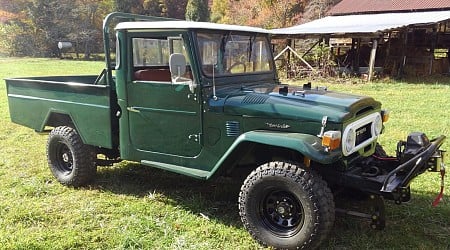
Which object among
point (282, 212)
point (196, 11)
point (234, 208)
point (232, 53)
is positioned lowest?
point (234, 208)

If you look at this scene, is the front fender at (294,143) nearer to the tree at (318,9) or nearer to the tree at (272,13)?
the tree at (272,13)

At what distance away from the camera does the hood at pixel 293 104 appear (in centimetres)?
345

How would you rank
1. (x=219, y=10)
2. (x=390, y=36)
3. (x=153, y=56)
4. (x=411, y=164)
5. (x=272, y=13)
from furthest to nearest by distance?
(x=219, y=10), (x=272, y=13), (x=390, y=36), (x=153, y=56), (x=411, y=164)

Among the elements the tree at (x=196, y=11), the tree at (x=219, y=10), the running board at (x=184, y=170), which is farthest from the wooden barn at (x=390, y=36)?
the tree at (x=196, y=11)

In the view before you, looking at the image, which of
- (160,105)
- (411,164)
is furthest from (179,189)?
(411,164)

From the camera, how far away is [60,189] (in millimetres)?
4828

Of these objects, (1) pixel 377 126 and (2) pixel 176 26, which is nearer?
(2) pixel 176 26

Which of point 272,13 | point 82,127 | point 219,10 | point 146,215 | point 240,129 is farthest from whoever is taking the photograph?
point 219,10

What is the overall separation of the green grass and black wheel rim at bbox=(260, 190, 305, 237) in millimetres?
253

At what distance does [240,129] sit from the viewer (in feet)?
12.3

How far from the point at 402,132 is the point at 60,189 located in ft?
17.9

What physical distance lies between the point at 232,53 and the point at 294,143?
51.3 inches

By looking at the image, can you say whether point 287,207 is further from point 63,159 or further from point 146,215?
point 63,159

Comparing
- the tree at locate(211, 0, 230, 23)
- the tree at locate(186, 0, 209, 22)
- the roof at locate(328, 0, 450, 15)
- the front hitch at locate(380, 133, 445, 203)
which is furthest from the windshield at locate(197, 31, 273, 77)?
the tree at locate(186, 0, 209, 22)
